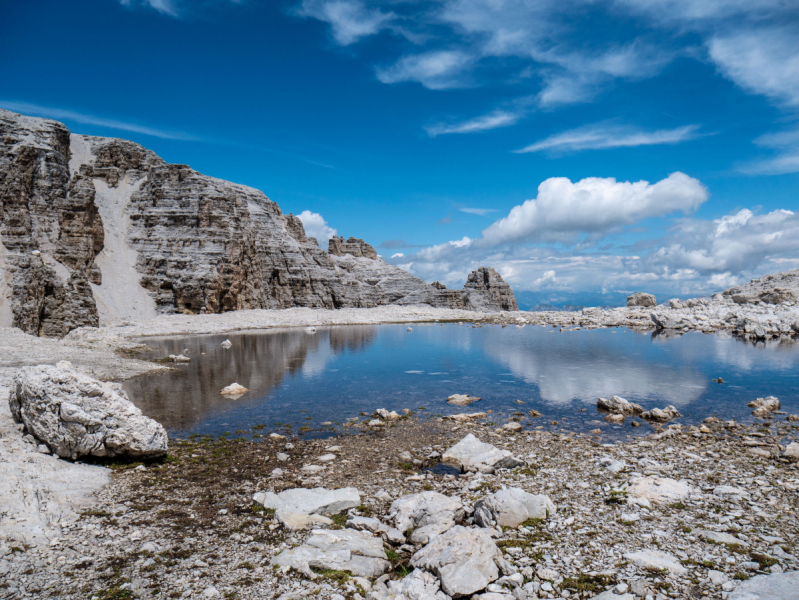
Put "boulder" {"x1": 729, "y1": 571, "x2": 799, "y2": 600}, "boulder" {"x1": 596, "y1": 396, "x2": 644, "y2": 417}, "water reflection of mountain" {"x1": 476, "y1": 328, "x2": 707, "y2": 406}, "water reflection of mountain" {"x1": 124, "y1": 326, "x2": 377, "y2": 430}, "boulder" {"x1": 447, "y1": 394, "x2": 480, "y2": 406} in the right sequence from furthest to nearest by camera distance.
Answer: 1. "water reflection of mountain" {"x1": 476, "y1": 328, "x2": 707, "y2": 406}
2. "boulder" {"x1": 447, "y1": 394, "x2": 480, "y2": 406}
3. "water reflection of mountain" {"x1": 124, "y1": 326, "x2": 377, "y2": 430}
4. "boulder" {"x1": 596, "y1": 396, "x2": 644, "y2": 417}
5. "boulder" {"x1": 729, "y1": 571, "x2": 799, "y2": 600}

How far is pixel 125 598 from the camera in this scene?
582 cm

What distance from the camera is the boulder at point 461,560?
6.04 meters

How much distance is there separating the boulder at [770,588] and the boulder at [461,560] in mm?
3161

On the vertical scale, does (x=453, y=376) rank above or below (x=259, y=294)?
below

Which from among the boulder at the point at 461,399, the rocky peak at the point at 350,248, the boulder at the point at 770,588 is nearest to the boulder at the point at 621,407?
the boulder at the point at 461,399

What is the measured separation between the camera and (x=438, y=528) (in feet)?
25.1

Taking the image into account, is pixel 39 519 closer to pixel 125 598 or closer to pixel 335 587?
pixel 125 598

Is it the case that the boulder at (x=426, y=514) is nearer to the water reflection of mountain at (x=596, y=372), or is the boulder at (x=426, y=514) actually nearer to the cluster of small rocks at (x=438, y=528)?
the cluster of small rocks at (x=438, y=528)

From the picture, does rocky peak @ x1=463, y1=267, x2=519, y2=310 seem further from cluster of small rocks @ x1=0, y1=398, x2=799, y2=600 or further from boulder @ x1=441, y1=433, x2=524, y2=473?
cluster of small rocks @ x1=0, y1=398, x2=799, y2=600

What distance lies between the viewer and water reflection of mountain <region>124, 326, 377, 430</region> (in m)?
18.6

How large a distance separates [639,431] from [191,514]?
→ 13.8 metres

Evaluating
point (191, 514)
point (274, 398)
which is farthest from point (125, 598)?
point (274, 398)

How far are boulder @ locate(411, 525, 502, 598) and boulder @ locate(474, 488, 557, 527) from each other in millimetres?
915

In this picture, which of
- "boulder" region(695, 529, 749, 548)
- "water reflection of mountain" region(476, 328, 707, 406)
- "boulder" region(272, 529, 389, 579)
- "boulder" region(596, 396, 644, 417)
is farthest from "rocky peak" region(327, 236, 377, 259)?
"boulder" region(695, 529, 749, 548)
